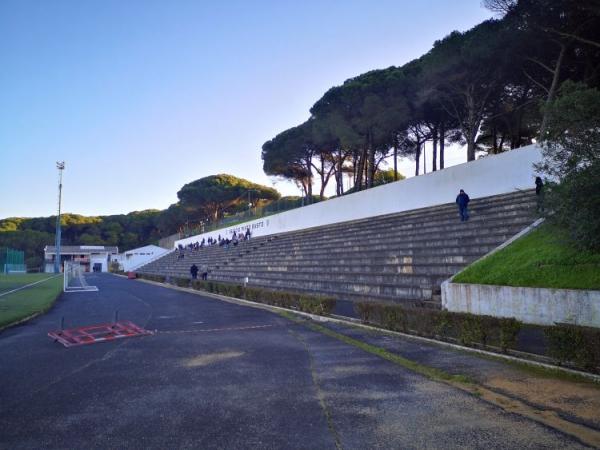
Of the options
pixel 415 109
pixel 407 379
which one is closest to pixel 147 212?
pixel 415 109

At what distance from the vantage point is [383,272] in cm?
1541

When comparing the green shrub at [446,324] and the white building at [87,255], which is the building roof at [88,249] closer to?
the white building at [87,255]

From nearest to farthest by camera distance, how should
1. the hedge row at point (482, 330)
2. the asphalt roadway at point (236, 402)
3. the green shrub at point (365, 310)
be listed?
the asphalt roadway at point (236, 402)
the hedge row at point (482, 330)
the green shrub at point (365, 310)

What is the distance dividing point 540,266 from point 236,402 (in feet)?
23.9

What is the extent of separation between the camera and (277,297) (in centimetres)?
1591

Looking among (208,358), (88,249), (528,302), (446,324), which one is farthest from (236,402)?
(88,249)

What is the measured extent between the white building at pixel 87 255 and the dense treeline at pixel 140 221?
96.3 inches

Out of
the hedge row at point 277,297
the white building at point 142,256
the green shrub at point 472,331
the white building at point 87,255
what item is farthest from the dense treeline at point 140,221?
the green shrub at point 472,331

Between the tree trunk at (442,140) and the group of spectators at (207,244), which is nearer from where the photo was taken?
the tree trunk at (442,140)

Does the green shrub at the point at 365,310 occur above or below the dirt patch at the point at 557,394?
above

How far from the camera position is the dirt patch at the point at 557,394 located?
4.63 meters

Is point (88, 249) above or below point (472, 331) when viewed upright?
above

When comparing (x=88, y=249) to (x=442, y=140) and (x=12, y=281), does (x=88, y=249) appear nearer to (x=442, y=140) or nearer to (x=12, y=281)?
(x=12, y=281)

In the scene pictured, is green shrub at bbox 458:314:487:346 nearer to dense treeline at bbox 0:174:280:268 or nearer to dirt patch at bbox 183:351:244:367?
dirt patch at bbox 183:351:244:367
